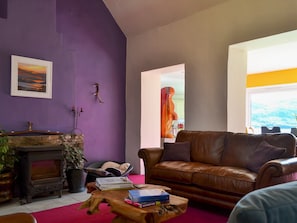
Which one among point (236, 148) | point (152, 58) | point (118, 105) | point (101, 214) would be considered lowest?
point (101, 214)

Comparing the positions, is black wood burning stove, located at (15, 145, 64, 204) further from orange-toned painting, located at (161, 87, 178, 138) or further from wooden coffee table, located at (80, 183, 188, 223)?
orange-toned painting, located at (161, 87, 178, 138)

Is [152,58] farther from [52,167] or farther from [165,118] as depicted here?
[52,167]

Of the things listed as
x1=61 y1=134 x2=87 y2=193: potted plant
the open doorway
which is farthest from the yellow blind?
x1=61 y1=134 x2=87 y2=193: potted plant

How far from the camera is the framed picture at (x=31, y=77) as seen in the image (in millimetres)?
4219

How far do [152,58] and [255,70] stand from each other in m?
4.29

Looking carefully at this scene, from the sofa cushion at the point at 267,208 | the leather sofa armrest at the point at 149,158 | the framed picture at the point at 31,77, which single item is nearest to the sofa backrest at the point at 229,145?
the leather sofa armrest at the point at 149,158

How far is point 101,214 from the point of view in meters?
3.20

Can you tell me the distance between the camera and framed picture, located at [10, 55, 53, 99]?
4.22m

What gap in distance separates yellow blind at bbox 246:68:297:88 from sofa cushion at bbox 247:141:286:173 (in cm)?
539

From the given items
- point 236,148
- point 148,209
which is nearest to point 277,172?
point 236,148

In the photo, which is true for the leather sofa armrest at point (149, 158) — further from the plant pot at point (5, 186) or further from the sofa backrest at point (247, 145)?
the plant pot at point (5, 186)

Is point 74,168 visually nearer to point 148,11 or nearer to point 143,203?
point 143,203

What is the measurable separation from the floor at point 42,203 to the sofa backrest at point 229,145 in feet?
5.70

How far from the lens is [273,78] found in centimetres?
830
